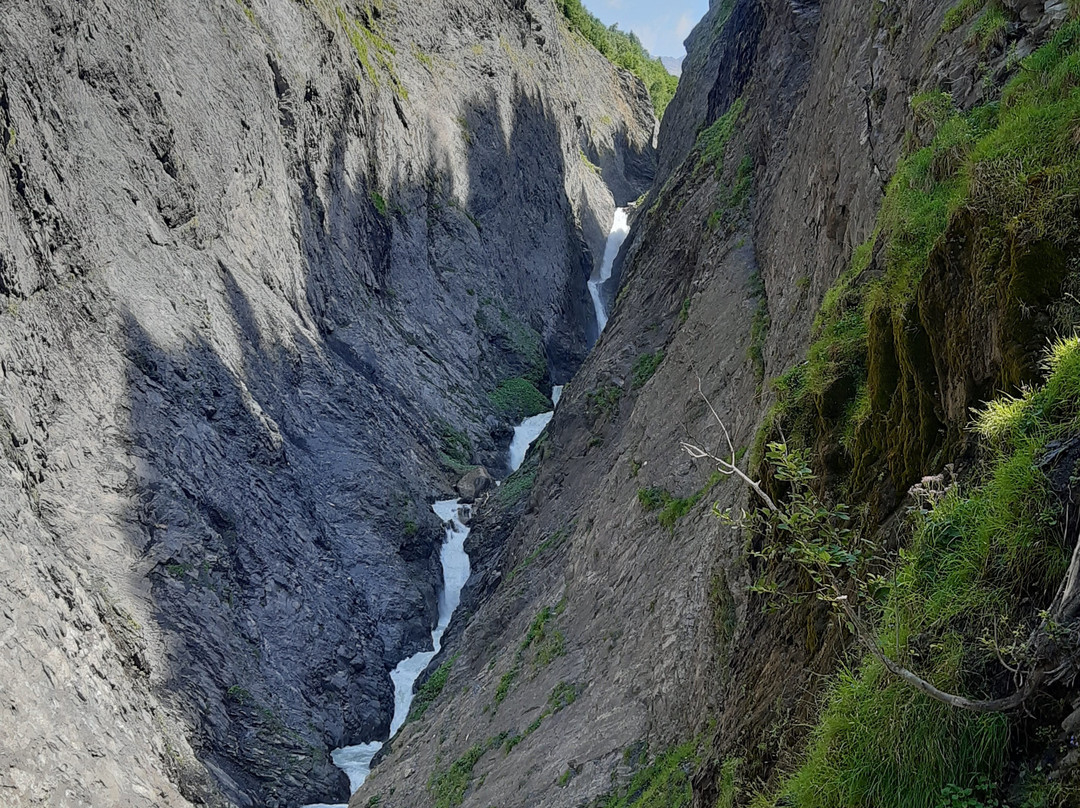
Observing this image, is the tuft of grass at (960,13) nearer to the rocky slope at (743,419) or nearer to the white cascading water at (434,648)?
the rocky slope at (743,419)

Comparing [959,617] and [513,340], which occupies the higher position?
[513,340]

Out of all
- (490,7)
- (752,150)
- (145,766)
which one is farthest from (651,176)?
(145,766)

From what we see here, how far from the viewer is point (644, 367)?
20.4 meters

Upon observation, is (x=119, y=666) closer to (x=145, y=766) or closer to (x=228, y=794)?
(x=145, y=766)

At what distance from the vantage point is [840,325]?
6.40 metres

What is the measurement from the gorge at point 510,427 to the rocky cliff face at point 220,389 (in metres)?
0.12

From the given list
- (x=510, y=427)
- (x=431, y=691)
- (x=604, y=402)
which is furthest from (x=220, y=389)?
(x=510, y=427)

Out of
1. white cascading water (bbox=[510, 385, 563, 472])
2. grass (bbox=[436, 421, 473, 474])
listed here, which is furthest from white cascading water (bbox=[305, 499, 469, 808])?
white cascading water (bbox=[510, 385, 563, 472])

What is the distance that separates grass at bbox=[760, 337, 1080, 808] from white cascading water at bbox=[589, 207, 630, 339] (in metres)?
44.8

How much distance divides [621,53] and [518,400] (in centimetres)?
5146

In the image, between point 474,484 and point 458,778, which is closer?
point 458,778

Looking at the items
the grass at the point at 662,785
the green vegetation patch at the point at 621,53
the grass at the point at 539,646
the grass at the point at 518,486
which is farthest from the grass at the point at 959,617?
the green vegetation patch at the point at 621,53

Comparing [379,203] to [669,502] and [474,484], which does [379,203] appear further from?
[669,502]

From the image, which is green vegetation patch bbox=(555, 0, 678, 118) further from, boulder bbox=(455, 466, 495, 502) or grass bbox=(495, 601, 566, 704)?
grass bbox=(495, 601, 566, 704)
